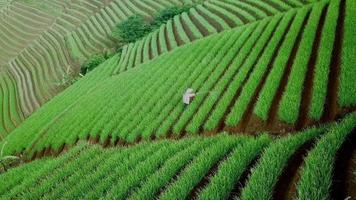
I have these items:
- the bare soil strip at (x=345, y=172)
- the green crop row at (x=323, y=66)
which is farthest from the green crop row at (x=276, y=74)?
the bare soil strip at (x=345, y=172)

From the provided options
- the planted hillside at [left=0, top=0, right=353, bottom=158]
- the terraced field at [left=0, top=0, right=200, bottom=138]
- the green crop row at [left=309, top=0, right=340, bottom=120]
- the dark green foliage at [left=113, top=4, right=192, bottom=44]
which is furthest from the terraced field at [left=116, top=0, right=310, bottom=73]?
the terraced field at [left=0, top=0, right=200, bottom=138]

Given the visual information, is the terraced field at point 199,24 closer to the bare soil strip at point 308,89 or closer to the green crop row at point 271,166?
the bare soil strip at point 308,89

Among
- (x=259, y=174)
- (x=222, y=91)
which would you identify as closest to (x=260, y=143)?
(x=259, y=174)

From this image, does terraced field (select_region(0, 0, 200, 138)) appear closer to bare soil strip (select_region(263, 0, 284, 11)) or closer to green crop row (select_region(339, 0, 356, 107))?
bare soil strip (select_region(263, 0, 284, 11))

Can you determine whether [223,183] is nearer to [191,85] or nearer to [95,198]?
[95,198]

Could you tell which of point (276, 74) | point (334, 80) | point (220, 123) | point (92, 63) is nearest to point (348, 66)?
point (334, 80)

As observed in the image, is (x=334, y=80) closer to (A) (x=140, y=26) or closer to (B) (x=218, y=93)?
(B) (x=218, y=93)
